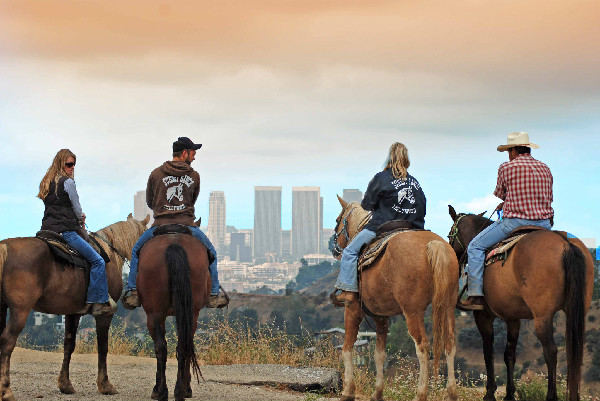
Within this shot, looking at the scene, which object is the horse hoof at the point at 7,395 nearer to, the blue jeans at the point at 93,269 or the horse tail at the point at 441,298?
the blue jeans at the point at 93,269

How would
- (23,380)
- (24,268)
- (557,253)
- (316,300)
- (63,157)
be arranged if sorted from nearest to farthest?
(557,253) → (24,268) → (63,157) → (23,380) → (316,300)

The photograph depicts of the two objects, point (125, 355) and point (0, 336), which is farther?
point (125, 355)

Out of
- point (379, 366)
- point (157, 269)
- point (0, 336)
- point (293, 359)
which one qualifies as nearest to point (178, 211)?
point (157, 269)

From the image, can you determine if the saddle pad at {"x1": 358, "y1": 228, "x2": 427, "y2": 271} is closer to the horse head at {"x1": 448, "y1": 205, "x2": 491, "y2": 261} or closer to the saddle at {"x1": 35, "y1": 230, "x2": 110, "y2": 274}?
the horse head at {"x1": 448, "y1": 205, "x2": 491, "y2": 261}

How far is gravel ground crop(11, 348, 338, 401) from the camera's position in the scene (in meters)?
11.6

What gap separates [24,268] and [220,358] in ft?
22.1

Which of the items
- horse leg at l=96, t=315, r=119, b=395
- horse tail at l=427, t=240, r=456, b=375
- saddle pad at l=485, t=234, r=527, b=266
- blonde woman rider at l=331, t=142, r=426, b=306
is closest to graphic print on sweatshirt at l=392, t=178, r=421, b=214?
blonde woman rider at l=331, t=142, r=426, b=306

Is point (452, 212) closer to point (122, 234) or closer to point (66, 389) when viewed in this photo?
point (122, 234)

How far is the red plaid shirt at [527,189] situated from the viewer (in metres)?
10.7

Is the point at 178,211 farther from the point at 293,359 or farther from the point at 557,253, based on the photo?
the point at 293,359

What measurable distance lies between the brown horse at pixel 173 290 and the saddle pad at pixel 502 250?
12.5 ft

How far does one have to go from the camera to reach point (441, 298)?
981cm

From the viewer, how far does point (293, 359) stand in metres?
16.0

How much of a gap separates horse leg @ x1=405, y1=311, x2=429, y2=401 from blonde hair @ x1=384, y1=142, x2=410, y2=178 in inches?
78.3
